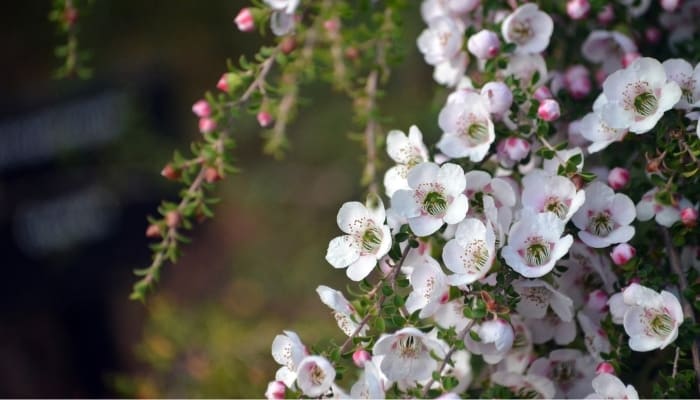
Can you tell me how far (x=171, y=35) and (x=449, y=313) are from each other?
2131 mm

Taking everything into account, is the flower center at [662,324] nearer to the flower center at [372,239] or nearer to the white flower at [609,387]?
the white flower at [609,387]

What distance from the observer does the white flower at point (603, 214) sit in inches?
26.9

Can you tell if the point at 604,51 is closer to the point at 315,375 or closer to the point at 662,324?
the point at 662,324

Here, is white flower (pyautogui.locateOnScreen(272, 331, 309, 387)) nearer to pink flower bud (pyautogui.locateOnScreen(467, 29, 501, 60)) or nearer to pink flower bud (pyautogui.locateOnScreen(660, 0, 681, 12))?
pink flower bud (pyautogui.locateOnScreen(467, 29, 501, 60))

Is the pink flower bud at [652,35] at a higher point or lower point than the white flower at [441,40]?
lower

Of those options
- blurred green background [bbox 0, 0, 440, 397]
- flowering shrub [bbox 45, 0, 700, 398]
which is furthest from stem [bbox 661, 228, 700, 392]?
blurred green background [bbox 0, 0, 440, 397]

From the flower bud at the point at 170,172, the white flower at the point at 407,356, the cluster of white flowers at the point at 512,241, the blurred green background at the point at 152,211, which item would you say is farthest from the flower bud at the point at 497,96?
the blurred green background at the point at 152,211

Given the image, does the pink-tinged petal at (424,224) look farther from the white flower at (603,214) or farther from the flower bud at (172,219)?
the flower bud at (172,219)

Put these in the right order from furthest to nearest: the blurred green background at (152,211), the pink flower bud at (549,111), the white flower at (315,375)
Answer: the blurred green background at (152,211), the pink flower bud at (549,111), the white flower at (315,375)

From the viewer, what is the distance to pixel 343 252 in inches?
27.1

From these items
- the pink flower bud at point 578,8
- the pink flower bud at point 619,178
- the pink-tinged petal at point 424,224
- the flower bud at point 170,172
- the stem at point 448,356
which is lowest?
the pink flower bud at point 619,178

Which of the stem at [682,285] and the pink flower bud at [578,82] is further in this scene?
the pink flower bud at [578,82]

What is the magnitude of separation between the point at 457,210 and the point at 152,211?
143 centimetres

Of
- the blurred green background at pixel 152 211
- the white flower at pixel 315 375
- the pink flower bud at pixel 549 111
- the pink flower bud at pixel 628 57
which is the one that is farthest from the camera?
the blurred green background at pixel 152 211
